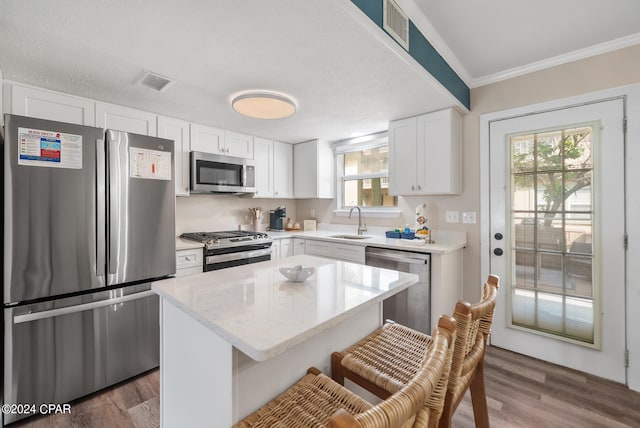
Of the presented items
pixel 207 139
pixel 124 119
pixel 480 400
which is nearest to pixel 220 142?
pixel 207 139

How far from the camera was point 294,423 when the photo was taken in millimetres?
866

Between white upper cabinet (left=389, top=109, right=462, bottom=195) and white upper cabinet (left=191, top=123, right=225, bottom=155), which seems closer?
white upper cabinet (left=389, top=109, right=462, bottom=195)

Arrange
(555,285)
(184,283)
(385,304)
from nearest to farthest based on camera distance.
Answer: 1. (184,283)
2. (555,285)
3. (385,304)

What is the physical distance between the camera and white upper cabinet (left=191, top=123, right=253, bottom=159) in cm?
303

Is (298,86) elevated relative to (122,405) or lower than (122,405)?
elevated

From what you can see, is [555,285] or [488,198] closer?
[555,285]

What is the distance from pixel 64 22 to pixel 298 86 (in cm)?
134

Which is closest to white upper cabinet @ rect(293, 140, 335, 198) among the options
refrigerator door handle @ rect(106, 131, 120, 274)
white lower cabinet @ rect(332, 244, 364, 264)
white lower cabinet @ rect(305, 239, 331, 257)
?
white lower cabinet @ rect(305, 239, 331, 257)

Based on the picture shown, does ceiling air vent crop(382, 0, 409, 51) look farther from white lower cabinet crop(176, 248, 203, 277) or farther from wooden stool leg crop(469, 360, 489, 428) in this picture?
white lower cabinet crop(176, 248, 203, 277)

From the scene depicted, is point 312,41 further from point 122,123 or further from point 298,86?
point 122,123

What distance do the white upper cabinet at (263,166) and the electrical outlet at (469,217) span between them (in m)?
2.35

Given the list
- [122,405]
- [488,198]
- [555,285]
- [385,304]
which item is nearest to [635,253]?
[555,285]

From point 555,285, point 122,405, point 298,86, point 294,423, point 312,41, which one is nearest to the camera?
point 294,423

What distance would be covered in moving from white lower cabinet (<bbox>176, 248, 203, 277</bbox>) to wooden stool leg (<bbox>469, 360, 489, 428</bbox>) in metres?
2.31
